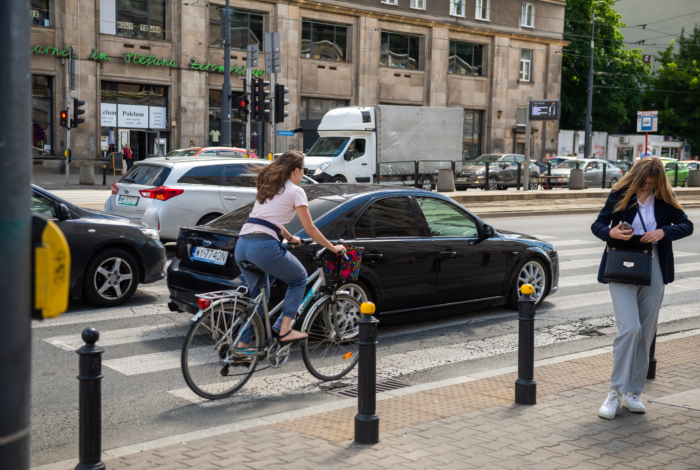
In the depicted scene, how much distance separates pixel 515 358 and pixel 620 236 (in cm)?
226

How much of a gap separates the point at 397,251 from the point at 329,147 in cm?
2026

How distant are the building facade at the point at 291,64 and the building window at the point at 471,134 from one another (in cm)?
10

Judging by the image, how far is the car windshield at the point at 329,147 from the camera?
27.1 metres

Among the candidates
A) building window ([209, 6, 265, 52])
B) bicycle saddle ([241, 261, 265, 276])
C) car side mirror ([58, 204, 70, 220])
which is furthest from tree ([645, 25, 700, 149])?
bicycle saddle ([241, 261, 265, 276])

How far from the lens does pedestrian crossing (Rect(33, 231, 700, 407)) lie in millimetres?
6133

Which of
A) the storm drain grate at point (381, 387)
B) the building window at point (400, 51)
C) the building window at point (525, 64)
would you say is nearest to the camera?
the storm drain grate at point (381, 387)

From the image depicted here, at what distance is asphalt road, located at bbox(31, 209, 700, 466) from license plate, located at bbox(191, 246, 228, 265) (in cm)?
84

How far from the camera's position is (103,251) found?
8.57 m

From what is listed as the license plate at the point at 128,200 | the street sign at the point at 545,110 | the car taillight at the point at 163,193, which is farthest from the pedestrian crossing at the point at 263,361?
the street sign at the point at 545,110

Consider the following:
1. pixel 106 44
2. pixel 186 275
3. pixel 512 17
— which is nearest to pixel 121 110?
pixel 106 44

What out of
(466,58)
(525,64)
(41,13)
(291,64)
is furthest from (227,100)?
(525,64)

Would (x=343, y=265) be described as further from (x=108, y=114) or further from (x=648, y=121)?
(x=108, y=114)

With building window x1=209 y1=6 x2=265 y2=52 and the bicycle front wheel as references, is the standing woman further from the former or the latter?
building window x1=209 y1=6 x2=265 y2=52

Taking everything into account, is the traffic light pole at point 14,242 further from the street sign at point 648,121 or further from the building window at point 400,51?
the building window at point 400,51
